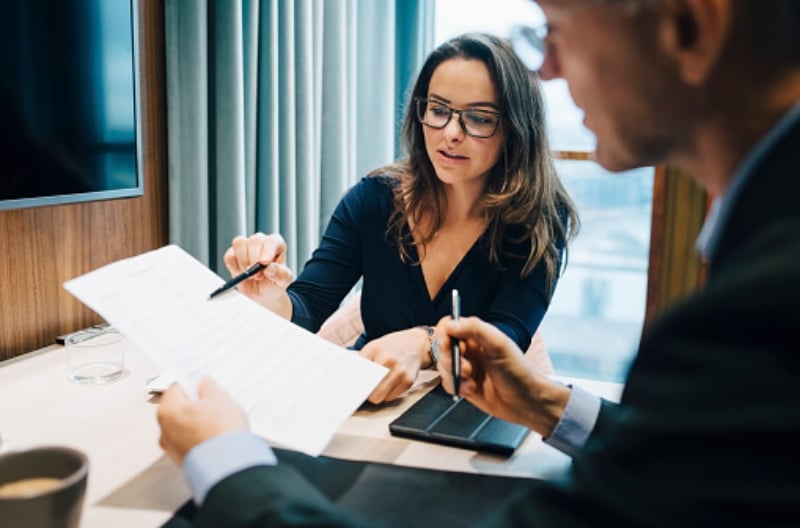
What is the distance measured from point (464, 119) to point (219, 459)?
1064 mm

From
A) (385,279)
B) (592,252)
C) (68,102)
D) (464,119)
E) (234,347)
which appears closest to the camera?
(234,347)

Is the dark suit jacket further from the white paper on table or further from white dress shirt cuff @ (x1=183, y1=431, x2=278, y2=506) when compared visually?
the white paper on table

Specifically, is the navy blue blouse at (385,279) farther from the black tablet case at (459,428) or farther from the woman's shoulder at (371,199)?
the black tablet case at (459,428)

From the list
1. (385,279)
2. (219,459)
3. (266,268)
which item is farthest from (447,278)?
(219,459)

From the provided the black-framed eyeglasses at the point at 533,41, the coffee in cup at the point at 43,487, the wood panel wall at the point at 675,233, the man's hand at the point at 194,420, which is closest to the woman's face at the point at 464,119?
the wood panel wall at the point at 675,233

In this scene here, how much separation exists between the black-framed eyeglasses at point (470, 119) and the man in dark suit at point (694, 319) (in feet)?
2.74

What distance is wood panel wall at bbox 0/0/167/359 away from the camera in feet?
4.63

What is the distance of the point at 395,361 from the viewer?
106 centimetres

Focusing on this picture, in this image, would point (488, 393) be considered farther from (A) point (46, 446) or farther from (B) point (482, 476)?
(A) point (46, 446)

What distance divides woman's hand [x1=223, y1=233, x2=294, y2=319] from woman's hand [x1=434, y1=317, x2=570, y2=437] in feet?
1.57

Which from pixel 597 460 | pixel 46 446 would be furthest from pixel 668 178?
pixel 46 446

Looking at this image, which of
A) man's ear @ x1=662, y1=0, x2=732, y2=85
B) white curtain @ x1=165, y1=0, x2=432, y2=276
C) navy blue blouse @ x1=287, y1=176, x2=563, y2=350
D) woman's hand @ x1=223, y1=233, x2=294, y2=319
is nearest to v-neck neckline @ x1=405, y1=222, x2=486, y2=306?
navy blue blouse @ x1=287, y1=176, x2=563, y2=350

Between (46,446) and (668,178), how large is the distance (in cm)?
102

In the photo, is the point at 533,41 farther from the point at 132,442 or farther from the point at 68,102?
the point at 68,102
